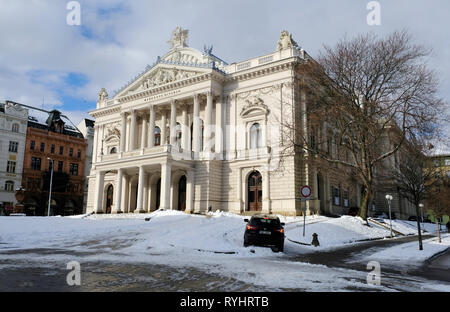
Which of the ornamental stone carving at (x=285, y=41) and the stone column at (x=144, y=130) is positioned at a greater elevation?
the ornamental stone carving at (x=285, y=41)

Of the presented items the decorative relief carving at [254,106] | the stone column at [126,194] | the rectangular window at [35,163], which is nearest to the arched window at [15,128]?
the rectangular window at [35,163]

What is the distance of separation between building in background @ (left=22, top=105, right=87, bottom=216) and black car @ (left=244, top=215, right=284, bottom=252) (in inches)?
2097

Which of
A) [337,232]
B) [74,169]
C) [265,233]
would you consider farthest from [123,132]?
[265,233]

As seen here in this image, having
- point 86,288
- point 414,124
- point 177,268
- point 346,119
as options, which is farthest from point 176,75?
point 86,288

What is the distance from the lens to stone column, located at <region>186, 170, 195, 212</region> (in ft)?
120

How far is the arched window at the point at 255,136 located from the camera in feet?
122

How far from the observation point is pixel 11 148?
59.3 metres

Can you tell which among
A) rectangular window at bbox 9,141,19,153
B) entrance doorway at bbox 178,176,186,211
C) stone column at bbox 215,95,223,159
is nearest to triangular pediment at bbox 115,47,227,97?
stone column at bbox 215,95,223,159

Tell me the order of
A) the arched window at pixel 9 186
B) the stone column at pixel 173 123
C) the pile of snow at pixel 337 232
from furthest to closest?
the arched window at pixel 9 186, the stone column at pixel 173 123, the pile of snow at pixel 337 232

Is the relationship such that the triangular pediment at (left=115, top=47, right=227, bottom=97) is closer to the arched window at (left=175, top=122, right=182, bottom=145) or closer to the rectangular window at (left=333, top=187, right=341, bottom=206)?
the arched window at (left=175, top=122, right=182, bottom=145)

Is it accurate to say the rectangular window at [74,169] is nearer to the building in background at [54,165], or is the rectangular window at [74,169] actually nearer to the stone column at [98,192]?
the building in background at [54,165]

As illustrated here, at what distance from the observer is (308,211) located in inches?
1302

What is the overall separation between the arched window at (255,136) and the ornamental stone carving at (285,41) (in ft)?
26.1

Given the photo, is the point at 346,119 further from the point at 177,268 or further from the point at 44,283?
the point at 44,283
